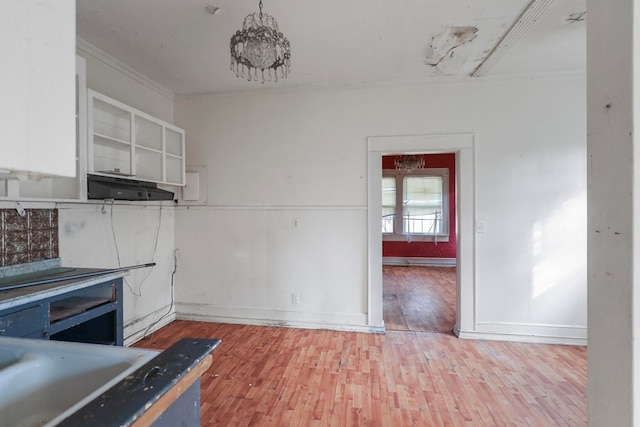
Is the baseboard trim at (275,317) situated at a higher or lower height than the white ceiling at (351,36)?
lower

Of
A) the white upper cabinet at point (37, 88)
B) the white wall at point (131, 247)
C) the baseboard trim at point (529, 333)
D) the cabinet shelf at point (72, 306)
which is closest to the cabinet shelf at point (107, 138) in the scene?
the white wall at point (131, 247)

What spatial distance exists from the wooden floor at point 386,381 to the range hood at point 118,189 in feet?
4.88

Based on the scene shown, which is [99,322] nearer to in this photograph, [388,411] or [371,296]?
[388,411]

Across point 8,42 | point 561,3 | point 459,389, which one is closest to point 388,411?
point 459,389

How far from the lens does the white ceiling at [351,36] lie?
2.01 meters

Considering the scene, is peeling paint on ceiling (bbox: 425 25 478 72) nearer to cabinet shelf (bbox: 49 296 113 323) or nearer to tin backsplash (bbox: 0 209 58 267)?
cabinet shelf (bbox: 49 296 113 323)

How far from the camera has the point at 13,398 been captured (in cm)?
74

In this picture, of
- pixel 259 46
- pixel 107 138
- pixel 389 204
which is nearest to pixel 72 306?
pixel 107 138

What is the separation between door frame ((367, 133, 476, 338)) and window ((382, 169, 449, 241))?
369cm

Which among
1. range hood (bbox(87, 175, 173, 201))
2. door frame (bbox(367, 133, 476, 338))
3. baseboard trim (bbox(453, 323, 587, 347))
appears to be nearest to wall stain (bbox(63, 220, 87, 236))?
range hood (bbox(87, 175, 173, 201))

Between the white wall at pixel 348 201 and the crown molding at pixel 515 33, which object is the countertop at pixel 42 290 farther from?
the crown molding at pixel 515 33

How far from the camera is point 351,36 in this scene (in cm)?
235

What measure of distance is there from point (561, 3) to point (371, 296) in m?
2.81

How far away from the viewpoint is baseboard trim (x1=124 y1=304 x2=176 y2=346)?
9.39ft
